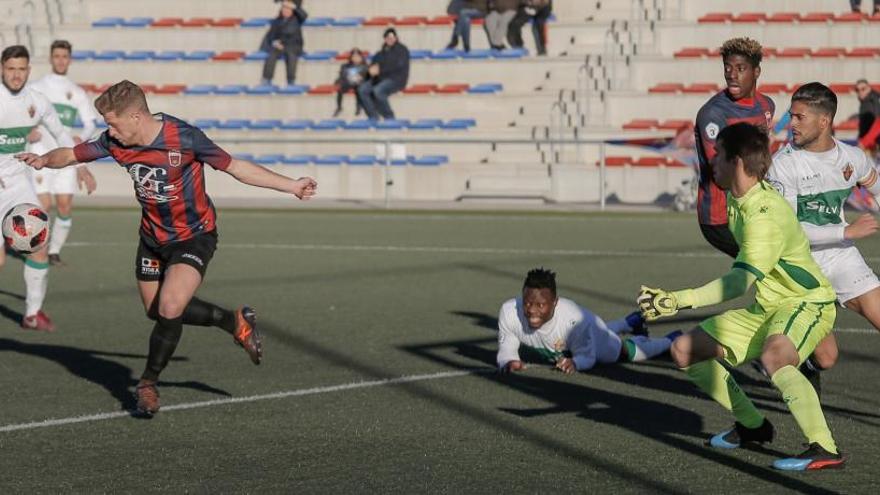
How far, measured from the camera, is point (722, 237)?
868 centimetres

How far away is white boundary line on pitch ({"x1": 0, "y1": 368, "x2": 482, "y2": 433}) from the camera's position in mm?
7637

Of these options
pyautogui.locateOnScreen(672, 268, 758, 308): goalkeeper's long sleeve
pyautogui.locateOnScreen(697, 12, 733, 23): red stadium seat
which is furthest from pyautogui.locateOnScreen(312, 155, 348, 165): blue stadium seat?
pyautogui.locateOnScreen(672, 268, 758, 308): goalkeeper's long sleeve

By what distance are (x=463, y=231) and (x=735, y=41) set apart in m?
11.6

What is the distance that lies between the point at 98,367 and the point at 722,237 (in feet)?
13.8

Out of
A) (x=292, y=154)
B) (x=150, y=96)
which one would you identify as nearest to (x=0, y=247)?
(x=292, y=154)

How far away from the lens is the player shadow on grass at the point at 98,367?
8656 mm

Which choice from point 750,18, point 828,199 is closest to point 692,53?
point 750,18

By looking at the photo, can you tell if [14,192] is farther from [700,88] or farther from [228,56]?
[228,56]

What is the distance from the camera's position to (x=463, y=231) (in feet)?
65.9

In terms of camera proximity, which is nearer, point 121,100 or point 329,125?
point 121,100

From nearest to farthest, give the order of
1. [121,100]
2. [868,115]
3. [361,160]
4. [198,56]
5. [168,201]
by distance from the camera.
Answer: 1. [121,100]
2. [168,201]
3. [868,115]
4. [361,160]
5. [198,56]

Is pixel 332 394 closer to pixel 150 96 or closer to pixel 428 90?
pixel 428 90

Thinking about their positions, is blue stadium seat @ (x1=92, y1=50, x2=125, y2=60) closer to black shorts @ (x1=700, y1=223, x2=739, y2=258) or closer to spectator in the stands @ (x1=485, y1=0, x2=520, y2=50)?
spectator in the stands @ (x1=485, y1=0, x2=520, y2=50)

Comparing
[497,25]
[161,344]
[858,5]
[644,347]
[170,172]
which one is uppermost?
[858,5]
